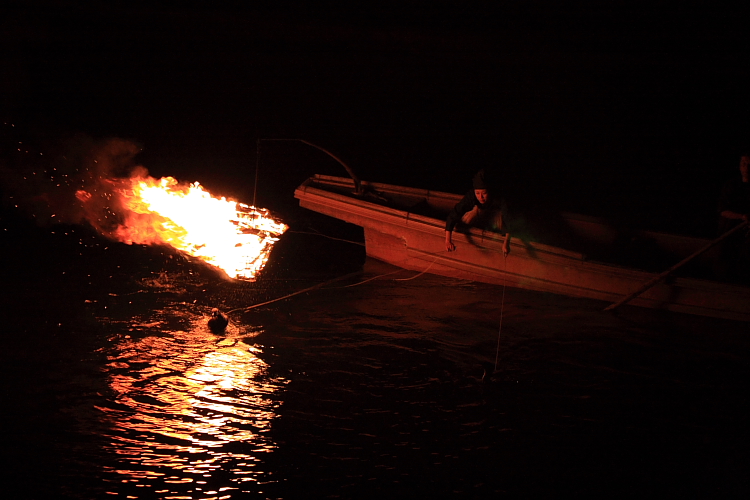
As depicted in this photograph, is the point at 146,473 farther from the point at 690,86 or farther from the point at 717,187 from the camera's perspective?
the point at 690,86

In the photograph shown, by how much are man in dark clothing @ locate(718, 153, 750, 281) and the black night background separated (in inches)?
37.5

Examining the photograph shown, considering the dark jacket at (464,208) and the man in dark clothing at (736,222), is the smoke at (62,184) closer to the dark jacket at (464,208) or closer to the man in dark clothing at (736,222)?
the dark jacket at (464,208)

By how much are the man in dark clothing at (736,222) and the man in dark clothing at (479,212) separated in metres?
2.84

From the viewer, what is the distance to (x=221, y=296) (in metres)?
8.74

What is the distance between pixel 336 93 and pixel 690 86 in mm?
10941

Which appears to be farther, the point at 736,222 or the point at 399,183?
the point at 399,183

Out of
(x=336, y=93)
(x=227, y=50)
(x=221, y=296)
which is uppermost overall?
(x=227, y=50)

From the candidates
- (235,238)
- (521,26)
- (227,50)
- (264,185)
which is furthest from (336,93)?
(235,238)

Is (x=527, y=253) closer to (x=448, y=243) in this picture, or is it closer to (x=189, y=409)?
(x=448, y=243)

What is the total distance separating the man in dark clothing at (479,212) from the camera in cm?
878

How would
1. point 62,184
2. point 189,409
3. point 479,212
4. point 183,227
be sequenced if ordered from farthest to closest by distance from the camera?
point 183,227, point 62,184, point 479,212, point 189,409

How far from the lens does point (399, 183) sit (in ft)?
47.2

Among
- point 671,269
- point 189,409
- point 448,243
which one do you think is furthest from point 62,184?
point 671,269

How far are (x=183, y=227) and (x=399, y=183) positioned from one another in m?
5.12
